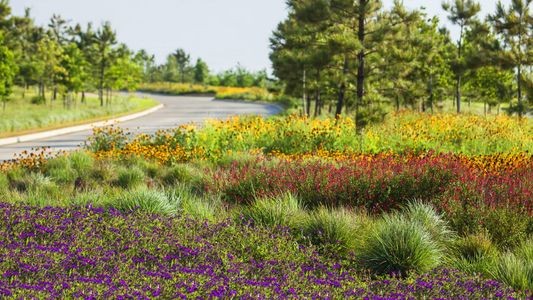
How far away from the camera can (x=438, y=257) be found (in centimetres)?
551

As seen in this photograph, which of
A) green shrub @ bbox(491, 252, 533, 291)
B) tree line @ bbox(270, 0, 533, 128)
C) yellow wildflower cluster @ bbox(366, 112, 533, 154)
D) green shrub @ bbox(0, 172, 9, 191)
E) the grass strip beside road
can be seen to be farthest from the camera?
the grass strip beside road

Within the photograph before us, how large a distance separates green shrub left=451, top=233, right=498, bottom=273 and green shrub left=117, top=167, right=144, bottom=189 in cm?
559

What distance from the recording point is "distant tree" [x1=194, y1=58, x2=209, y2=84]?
99.8 metres

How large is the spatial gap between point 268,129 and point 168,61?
3664 inches

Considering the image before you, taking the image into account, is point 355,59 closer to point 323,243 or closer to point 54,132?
point 54,132

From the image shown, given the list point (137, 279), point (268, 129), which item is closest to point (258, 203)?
point (137, 279)

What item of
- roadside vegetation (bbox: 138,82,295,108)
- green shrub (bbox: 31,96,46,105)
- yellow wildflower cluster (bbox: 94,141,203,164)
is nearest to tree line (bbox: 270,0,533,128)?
yellow wildflower cluster (bbox: 94,141,203,164)

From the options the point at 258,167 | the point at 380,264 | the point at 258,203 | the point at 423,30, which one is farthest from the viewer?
the point at 423,30

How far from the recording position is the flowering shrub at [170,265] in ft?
14.1

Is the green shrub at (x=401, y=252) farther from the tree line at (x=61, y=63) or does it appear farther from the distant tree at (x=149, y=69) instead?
the distant tree at (x=149, y=69)

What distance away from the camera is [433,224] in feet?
21.1

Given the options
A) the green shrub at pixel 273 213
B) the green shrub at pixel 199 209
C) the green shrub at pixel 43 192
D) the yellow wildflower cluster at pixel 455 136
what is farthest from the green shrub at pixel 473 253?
the yellow wildflower cluster at pixel 455 136

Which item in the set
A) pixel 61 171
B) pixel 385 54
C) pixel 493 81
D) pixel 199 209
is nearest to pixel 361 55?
pixel 385 54

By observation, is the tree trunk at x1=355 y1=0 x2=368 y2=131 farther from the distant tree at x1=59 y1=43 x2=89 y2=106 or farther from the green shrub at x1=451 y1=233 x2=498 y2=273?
the distant tree at x1=59 y1=43 x2=89 y2=106
